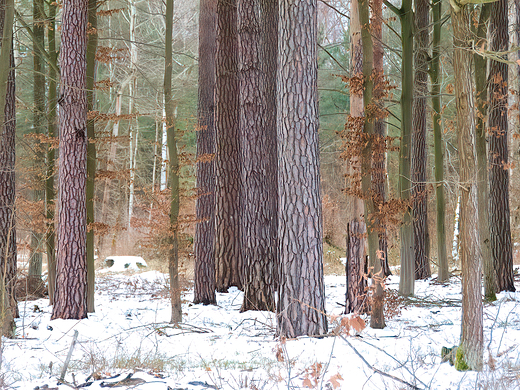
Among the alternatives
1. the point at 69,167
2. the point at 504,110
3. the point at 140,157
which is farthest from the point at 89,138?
the point at 140,157

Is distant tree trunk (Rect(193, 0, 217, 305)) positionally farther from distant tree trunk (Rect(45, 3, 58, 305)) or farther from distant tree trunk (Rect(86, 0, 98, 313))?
distant tree trunk (Rect(45, 3, 58, 305))

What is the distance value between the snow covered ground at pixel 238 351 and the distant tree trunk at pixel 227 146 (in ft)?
3.18

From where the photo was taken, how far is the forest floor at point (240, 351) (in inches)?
147

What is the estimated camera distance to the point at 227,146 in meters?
9.50

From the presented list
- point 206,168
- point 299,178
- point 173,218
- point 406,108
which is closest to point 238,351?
point 299,178

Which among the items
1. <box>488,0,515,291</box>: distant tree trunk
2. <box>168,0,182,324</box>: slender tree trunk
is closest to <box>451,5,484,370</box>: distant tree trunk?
<box>168,0,182,324</box>: slender tree trunk

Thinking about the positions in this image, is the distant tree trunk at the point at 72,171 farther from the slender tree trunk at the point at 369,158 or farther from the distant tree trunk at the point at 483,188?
the distant tree trunk at the point at 483,188

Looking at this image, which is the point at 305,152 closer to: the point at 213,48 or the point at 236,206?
the point at 236,206

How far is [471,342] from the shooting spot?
4.15 meters

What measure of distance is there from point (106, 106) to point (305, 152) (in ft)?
57.5

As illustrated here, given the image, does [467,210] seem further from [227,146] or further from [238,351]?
[227,146]

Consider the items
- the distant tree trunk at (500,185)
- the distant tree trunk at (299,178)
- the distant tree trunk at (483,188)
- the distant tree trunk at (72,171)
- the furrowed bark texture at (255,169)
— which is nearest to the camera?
the distant tree trunk at (299,178)

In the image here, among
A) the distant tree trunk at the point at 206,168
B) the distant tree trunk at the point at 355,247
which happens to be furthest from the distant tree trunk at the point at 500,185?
the distant tree trunk at the point at 206,168

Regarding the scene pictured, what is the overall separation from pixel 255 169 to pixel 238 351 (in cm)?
333
